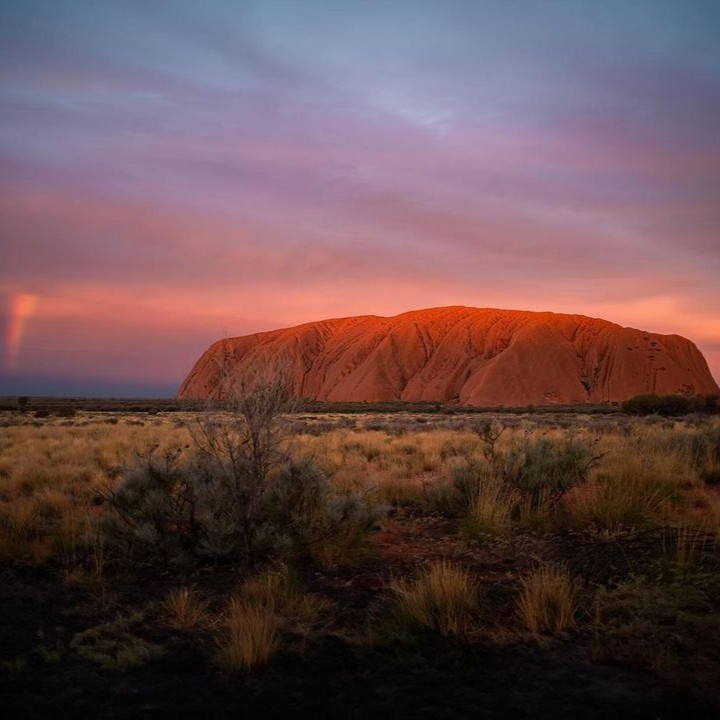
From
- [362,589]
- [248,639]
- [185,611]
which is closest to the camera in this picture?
[248,639]

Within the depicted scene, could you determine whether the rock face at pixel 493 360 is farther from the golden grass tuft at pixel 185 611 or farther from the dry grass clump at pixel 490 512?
the golden grass tuft at pixel 185 611

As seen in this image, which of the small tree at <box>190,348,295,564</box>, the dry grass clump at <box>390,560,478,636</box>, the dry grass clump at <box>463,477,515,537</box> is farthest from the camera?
the dry grass clump at <box>463,477,515,537</box>

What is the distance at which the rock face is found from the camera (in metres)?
78.7

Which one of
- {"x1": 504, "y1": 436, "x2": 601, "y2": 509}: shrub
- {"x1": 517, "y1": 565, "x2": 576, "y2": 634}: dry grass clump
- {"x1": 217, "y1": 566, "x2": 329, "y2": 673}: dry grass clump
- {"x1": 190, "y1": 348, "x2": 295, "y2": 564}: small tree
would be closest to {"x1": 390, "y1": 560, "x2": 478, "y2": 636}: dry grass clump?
{"x1": 517, "y1": 565, "x2": 576, "y2": 634}: dry grass clump

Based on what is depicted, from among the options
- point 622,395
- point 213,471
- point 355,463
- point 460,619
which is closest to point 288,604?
point 460,619

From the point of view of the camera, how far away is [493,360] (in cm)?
8194

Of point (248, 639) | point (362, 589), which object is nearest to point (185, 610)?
point (248, 639)

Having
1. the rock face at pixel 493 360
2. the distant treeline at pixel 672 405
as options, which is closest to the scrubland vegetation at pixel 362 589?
the distant treeline at pixel 672 405

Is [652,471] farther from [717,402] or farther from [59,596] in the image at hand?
[717,402]

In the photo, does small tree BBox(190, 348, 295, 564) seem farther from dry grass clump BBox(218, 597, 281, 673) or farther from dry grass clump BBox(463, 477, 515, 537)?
dry grass clump BBox(463, 477, 515, 537)

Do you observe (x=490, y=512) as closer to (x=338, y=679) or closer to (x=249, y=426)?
(x=249, y=426)

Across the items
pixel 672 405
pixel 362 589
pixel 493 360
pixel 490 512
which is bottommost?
pixel 362 589

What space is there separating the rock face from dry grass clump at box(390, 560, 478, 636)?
217 ft

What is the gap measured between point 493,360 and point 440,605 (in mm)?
79280
